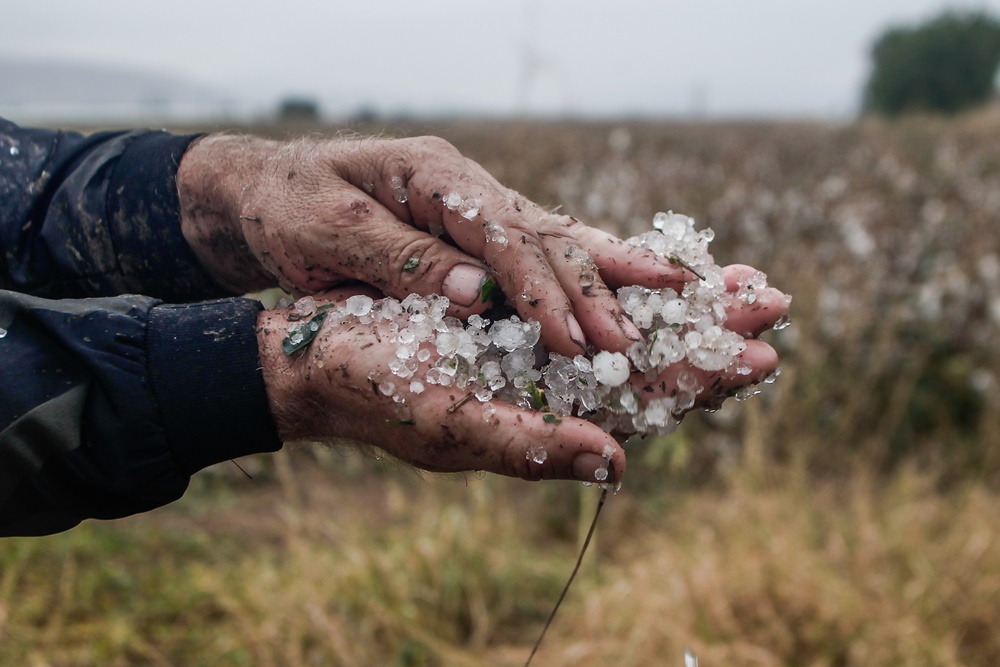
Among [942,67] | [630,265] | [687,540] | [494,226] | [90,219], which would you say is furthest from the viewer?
[942,67]

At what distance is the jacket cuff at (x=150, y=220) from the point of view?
4.91 ft

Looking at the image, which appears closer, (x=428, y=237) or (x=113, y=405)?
(x=113, y=405)

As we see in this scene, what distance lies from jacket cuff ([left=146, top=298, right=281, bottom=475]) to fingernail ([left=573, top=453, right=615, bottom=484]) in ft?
1.52

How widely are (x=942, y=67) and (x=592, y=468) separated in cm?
2739

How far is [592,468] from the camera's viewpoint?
44.3 inches

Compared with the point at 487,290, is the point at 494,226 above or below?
above

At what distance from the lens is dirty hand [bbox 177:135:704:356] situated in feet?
4.00

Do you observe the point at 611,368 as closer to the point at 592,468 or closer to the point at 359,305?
the point at 592,468

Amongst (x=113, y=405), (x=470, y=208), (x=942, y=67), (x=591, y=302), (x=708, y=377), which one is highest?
(x=942, y=67)

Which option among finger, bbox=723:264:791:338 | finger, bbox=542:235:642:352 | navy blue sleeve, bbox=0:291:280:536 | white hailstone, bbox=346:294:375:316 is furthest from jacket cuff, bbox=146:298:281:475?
finger, bbox=723:264:791:338

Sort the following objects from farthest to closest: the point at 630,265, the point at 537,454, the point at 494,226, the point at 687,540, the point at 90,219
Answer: the point at 687,540 < the point at 90,219 < the point at 630,265 < the point at 494,226 < the point at 537,454

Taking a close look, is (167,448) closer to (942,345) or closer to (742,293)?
(742,293)

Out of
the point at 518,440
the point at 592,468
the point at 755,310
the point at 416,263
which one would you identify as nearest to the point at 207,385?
the point at 416,263

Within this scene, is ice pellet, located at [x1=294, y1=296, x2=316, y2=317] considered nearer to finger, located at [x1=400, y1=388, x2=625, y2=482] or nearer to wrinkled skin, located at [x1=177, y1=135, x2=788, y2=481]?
wrinkled skin, located at [x1=177, y1=135, x2=788, y2=481]
